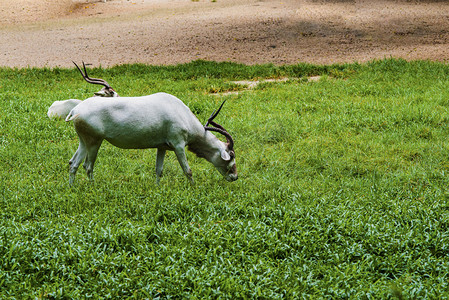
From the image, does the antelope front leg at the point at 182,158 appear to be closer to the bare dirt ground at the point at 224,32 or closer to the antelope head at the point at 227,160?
the antelope head at the point at 227,160

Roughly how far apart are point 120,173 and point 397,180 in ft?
11.7

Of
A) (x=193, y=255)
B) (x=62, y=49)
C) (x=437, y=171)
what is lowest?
(x=62, y=49)

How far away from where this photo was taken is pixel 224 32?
51.0 feet

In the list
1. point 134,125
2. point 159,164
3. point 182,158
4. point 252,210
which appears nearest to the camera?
point 252,210

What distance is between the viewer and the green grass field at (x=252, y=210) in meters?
→ 3.84

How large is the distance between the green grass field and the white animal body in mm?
479

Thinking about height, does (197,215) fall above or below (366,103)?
above

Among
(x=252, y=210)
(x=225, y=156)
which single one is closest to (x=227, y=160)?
(x=225, y=156)

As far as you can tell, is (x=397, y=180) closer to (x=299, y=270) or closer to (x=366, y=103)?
(x=299, y=270)

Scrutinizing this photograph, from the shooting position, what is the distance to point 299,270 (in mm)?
3963

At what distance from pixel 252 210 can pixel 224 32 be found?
11.4 m

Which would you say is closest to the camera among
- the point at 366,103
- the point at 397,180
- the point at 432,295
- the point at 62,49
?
the point at 432,295

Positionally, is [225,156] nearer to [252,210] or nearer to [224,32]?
[252,210]

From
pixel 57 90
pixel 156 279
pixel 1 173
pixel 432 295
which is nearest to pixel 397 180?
pixel 432 295
